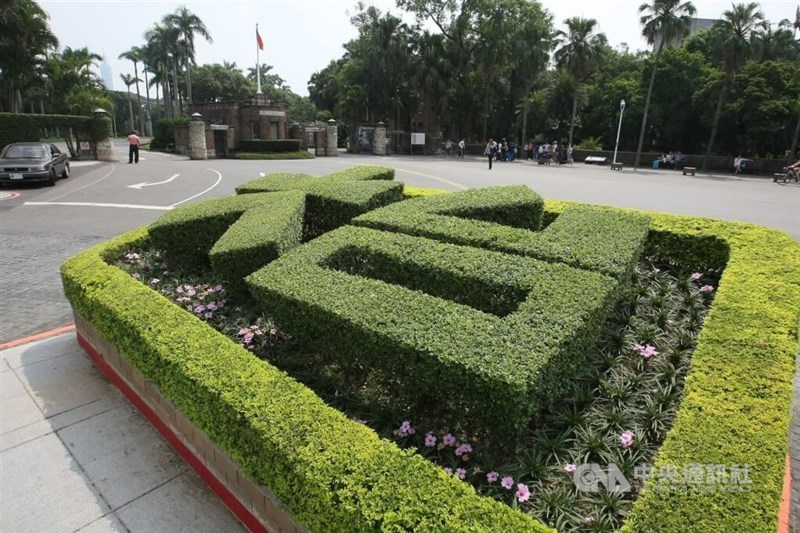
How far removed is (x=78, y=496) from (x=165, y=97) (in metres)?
69.1

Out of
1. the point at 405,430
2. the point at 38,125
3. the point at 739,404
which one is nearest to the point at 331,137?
the point at 38,125

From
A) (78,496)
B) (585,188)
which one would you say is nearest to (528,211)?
(78,496)

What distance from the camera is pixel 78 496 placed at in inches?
124

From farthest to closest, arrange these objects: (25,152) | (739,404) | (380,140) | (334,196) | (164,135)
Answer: (164,135)
(380,140)
(25,152)
(334,196)
(739,404)

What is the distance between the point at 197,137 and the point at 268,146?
17.7 ft

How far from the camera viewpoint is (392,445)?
8.04 feet

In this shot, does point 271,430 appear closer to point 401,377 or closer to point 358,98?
point 401,377

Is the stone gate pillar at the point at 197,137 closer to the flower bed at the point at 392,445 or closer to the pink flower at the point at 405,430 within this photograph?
the flower bed at the point at 392,445

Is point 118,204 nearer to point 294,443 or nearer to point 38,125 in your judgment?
point 294,443

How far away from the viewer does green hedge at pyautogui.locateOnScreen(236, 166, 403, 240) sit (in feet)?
19.8

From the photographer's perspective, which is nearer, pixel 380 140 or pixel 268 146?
pixel 268 146

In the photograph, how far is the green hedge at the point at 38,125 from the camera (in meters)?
21.6

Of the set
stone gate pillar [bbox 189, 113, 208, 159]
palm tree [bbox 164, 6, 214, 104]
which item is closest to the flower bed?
stone gate pillar [bbox 189, 113, 208, 159]

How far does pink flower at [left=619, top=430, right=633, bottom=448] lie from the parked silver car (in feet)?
62.8
